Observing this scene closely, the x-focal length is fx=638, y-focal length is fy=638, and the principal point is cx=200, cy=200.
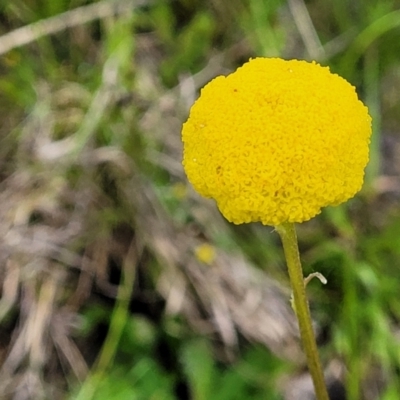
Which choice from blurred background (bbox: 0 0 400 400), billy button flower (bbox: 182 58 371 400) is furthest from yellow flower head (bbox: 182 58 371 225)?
blurred background (bbox: 0 0 400 400)

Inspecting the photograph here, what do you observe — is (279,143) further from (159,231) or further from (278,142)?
(159,231)

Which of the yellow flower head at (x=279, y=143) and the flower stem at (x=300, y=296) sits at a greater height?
the yellow flower head at (x=279, y=143)

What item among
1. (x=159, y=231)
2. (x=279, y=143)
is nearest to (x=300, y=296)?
(x=279, y=143)

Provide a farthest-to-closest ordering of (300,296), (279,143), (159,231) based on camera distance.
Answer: (159,231)
(300,296)
(279,143)

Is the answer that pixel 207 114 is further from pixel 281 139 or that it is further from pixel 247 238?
pixel 247 238

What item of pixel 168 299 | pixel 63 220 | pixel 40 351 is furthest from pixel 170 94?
pixel 40 351

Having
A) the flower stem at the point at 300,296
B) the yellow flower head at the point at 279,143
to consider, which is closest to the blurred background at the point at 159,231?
the flower stem at the point at 300,296

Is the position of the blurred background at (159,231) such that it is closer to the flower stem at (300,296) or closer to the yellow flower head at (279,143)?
the flower stem at (300,296)
